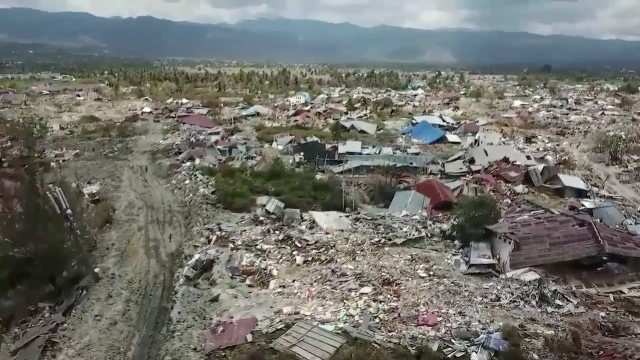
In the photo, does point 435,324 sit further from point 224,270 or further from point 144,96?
point 144,96

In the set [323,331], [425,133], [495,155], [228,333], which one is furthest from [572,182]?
[228,333]

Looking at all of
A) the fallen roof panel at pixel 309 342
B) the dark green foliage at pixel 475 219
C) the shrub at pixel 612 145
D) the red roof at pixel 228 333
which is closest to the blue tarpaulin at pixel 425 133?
the shrub at pixel 612 145

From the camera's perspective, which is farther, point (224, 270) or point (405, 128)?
point (405, 128)

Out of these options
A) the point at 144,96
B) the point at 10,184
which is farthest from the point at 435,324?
the point at 144,96

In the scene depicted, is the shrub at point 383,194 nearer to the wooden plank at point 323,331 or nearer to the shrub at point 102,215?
the shrub at point 102,215

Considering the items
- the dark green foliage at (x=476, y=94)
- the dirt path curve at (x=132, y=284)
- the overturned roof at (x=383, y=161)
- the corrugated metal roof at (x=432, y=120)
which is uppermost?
the dark green foliage at (x=476, y=94)
